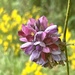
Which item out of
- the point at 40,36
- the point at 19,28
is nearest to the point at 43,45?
the point at 40,36

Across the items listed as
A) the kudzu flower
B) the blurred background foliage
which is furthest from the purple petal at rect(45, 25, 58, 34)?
the blurred background foliage

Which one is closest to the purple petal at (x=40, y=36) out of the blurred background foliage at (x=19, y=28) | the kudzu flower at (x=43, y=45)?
the kudzu flower at (x=43, y=45)

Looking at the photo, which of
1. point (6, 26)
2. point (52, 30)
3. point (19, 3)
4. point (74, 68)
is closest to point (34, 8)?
point (19, 3)

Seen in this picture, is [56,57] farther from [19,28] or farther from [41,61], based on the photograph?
[19,28]

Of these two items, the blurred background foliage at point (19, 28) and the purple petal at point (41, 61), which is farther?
the blurred background foliage at point (19, 28)

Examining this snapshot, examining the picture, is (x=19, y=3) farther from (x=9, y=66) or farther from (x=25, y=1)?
(x=9, y=66)

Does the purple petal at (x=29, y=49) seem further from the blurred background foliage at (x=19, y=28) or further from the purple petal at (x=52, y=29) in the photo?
the blurred background foliage at (x=19, y=28)
